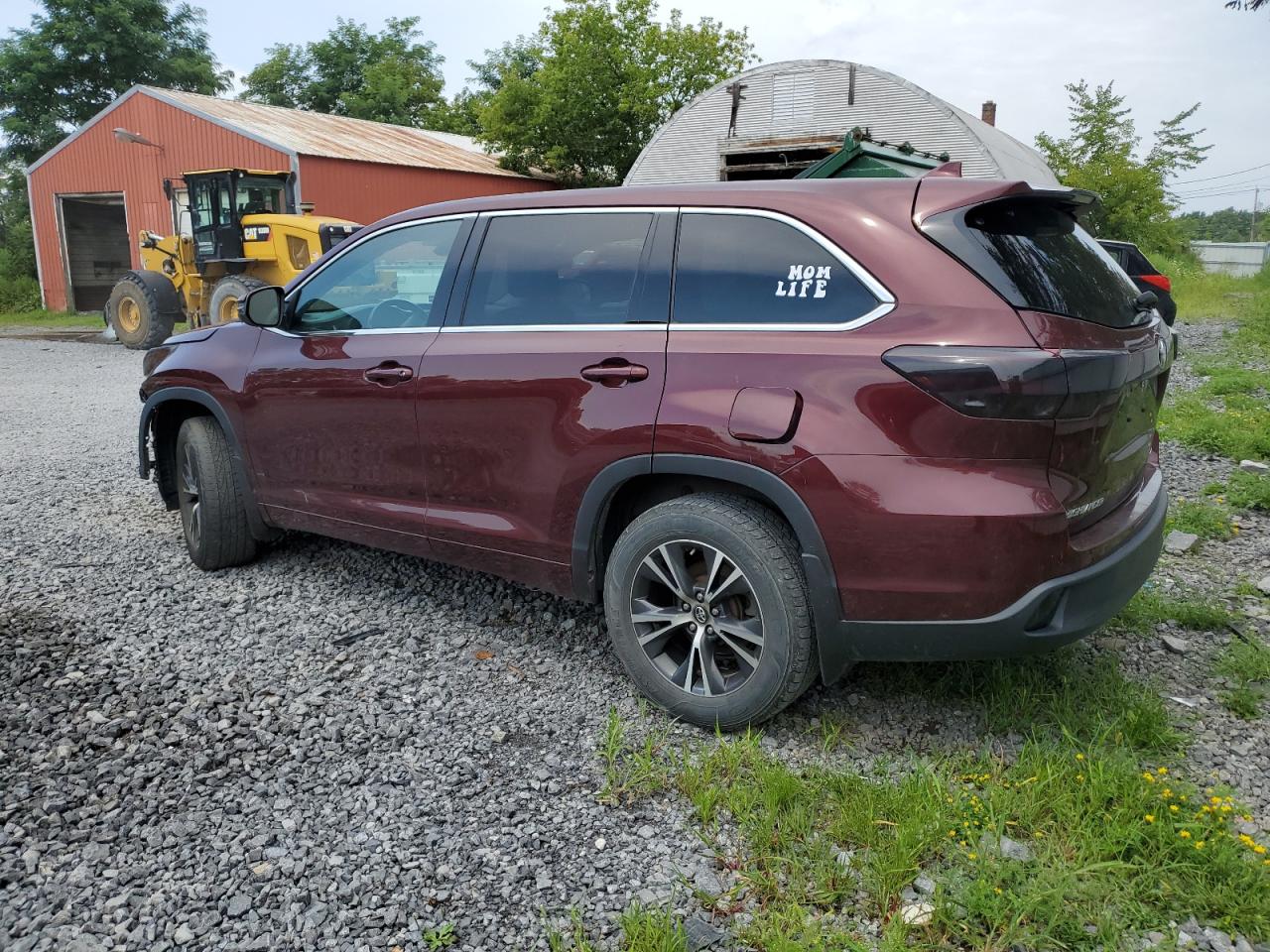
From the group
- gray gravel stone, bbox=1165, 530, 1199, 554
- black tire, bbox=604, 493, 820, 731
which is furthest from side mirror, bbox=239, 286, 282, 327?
gray gravel stone, bbox=1165, 530, 1199, 554

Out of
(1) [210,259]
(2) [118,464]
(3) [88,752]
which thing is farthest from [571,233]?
(1) [210,259]

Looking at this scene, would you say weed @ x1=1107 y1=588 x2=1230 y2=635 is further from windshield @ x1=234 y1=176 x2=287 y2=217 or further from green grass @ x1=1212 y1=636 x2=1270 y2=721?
windshield @ x1=234 y1=176 x2=287 y2=217

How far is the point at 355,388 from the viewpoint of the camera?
4.07 m

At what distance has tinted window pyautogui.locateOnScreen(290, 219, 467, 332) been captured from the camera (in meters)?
4.03

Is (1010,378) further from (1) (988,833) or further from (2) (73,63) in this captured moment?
(2) (73,63)

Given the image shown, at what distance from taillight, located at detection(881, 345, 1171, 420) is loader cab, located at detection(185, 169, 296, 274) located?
14.9m

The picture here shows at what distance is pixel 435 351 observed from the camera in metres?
3.83

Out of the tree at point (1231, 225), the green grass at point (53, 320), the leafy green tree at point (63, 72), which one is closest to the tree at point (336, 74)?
the leafy green tree at point (63, 72)

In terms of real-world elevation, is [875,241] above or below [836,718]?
above

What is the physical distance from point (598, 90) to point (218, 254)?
17.1 m

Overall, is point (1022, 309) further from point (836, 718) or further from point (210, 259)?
point (210, 259)

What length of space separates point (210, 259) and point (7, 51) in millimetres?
24006

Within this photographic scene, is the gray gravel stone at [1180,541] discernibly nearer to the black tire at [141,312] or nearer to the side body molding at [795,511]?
the side body molding at [795,511]

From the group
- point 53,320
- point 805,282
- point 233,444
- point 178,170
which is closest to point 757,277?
point 805,282
